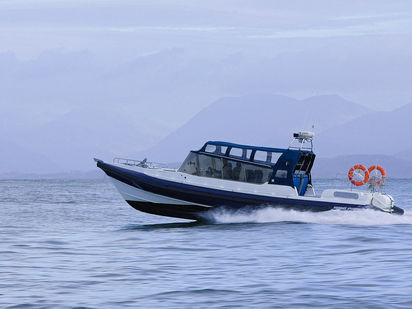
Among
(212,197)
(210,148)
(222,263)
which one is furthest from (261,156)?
(222,263)

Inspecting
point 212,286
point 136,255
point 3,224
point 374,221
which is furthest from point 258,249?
point 3,224

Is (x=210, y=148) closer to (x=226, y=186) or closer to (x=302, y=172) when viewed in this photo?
(x=226, y=186)

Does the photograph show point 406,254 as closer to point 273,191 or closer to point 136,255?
point 136,255

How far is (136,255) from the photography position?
796 inches

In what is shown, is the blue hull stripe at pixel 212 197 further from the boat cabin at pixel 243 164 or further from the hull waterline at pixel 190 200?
the boat cabin at pixel 243 164

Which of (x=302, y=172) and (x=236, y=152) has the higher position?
(x=236, y=152)

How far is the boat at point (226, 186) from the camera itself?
2914cm

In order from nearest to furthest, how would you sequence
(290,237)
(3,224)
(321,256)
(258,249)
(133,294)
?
(133,294) → (321,256) → (258,249) → (290,237) → (3,224)

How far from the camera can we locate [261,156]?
3006 centimetres

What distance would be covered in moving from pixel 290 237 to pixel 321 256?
4.93 m

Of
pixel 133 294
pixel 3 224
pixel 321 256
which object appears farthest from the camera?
pixel 3 224

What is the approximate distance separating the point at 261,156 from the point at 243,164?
1027 mm

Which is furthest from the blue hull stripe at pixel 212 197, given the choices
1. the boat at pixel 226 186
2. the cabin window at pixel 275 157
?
the cabin window at pixel 275 157

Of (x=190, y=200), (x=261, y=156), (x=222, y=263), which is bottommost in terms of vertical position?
(x=222, y=263)
